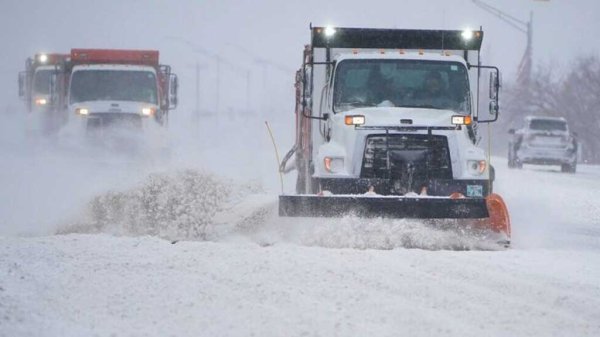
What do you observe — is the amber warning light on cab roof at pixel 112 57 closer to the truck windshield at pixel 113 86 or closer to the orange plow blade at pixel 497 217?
the truck windshield at pixel 113 86

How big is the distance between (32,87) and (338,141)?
65.0 feet

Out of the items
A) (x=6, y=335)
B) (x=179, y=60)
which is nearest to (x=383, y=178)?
(x=6, y=335)

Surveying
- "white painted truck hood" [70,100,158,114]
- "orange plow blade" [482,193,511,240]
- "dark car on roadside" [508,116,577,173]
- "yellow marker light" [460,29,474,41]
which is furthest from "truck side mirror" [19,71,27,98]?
"orange plow blade" [482,193,511,240]

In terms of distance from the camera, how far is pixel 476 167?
37.8 ft

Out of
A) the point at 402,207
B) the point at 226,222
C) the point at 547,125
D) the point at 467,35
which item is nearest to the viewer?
the point at 402,207

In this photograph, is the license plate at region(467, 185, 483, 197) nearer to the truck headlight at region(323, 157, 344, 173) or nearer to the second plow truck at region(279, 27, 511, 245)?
the second plow truck at region(279, 27, 511, 245)

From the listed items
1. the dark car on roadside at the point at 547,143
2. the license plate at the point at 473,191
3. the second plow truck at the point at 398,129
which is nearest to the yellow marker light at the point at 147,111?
the second plow truck at the point at 398,129

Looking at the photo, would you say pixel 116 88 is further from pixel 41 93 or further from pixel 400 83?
pixel 400 83

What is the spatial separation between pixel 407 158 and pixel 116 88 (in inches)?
511

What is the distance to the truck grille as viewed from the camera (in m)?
11.5

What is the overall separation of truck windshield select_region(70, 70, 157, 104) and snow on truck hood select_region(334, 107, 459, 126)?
11853 millimetres

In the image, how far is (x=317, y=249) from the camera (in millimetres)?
9945

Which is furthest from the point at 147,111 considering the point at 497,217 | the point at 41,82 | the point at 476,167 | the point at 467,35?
the point at 497,217

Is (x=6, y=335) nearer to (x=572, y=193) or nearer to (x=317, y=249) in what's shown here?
(x=317, y=249)
